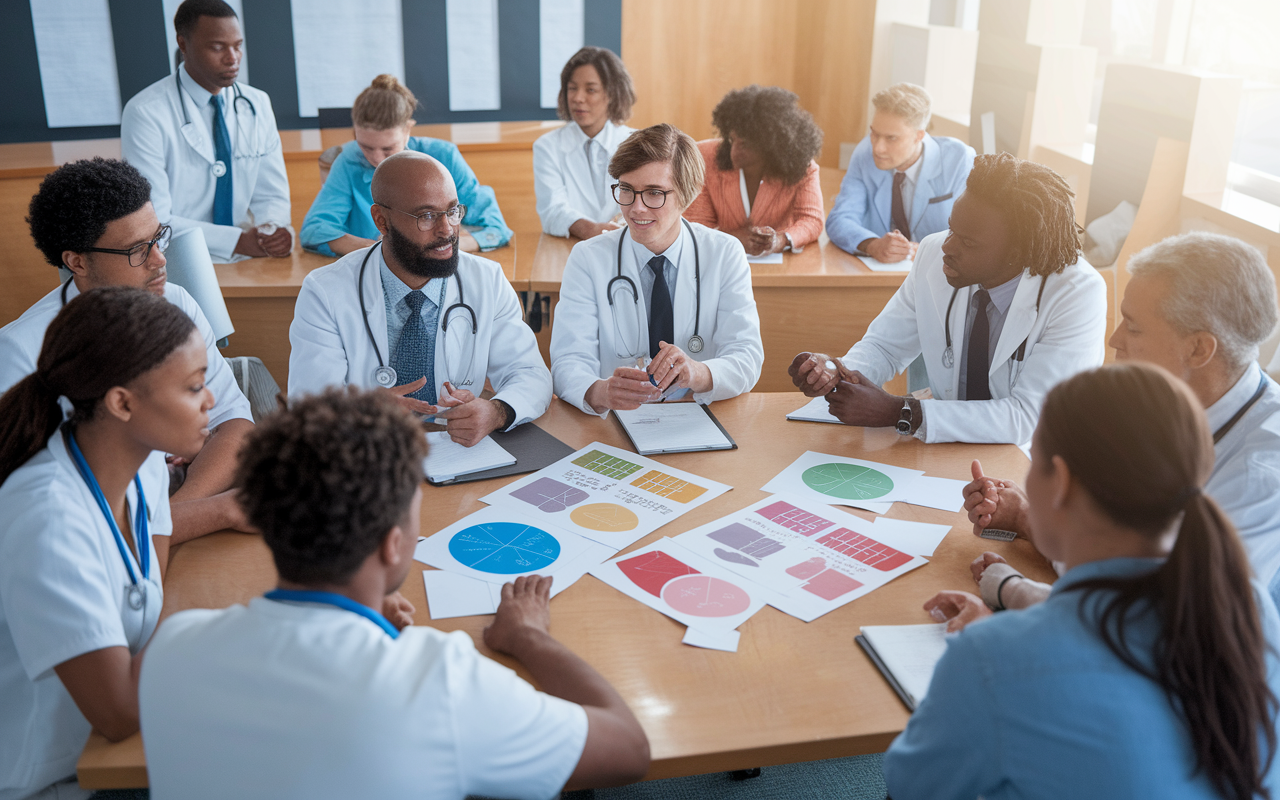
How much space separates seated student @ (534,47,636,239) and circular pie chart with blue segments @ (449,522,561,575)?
2631 mm

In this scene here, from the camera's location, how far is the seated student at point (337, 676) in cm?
91

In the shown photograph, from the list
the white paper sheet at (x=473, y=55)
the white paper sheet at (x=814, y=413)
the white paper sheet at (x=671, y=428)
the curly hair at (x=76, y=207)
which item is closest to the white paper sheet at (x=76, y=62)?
the white paper sheet at (x=473, y=55)

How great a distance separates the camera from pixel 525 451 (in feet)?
6.62

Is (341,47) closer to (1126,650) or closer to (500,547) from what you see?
(500,547)

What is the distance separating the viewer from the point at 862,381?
223 cm

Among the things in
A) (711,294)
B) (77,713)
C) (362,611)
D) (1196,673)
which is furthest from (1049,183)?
(77,713)

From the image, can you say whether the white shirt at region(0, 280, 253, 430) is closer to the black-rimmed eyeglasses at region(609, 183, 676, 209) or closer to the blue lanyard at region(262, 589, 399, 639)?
the blue lanyard at region(262, 589, 399, 639)

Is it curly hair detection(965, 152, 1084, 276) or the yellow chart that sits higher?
curly hair detection(965, 152, 1084, 276)

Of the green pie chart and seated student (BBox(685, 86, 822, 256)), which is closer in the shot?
the green pie chart

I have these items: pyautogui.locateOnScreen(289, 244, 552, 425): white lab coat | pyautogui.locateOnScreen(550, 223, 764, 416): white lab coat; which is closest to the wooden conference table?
pyautogui.locateOnScreen(289, 244, 552, 425): white lab coat

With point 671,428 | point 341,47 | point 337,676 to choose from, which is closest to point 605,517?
point 671,428

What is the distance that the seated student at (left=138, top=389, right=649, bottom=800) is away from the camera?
909 millimetres

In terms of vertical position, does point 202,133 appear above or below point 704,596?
above

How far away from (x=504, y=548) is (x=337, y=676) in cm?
70
